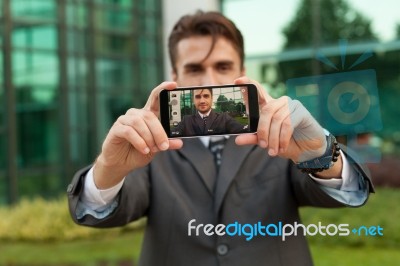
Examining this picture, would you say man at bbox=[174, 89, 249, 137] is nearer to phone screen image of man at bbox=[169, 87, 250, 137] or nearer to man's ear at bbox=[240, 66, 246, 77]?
phone screen image of man at bbox=[169, 87, 250, 137]

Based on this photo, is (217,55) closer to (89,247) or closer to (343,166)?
(343,166)

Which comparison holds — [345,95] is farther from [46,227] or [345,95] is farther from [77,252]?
[46,227]

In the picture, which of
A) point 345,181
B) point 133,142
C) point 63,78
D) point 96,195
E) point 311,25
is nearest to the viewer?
point 133,142

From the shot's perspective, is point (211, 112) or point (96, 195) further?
point (96, 195)

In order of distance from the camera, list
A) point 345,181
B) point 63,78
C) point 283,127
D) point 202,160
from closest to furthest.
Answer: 1. point 283,127
2. point 345,181
3. point 202,160
4. point 63,78

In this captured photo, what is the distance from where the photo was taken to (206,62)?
157 centimetres


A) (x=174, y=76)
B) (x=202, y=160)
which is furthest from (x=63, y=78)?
(x=202, y=160)

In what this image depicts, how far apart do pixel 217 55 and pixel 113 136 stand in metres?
0.45

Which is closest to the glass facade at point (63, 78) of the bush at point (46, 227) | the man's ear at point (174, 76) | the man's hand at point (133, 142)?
the bush at point (46, 227)

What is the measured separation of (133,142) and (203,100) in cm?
19

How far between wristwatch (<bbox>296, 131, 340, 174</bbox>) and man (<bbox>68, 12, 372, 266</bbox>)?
67 millimetres

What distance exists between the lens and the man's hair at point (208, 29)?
161cm

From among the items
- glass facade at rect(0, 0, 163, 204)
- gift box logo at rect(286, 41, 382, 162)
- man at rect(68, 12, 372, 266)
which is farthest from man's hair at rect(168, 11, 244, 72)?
glass facade at rect(0, 0, 163, 204)

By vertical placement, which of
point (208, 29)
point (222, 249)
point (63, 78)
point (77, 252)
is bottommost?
point (77, 252)
